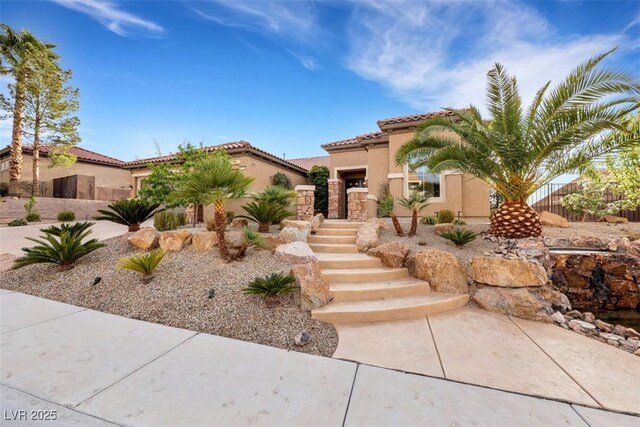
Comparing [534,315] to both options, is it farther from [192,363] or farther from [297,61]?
[297,61]

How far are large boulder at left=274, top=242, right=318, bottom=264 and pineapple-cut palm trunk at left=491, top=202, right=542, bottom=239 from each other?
18.5 feet

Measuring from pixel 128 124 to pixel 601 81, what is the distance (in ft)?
55.3

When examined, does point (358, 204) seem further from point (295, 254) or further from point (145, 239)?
point (145, 239)

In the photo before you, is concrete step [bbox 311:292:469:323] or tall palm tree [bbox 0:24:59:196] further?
tall palm tree [bbox 0:24:59:196]

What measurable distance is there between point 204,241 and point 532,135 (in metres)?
8.52

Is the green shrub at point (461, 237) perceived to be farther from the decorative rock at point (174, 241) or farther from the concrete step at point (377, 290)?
the decorative rock at point (174, 241)

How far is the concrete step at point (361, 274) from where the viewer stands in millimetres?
5023

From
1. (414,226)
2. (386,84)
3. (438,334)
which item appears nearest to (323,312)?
(438,334)

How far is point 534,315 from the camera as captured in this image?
4.32 m

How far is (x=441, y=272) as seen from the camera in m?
5.06

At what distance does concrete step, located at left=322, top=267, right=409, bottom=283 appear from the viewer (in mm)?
5023

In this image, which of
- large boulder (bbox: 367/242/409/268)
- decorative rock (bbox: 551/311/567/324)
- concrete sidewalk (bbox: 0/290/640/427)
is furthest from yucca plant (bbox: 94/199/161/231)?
decorative rock (bbox: 551/311/567/324)

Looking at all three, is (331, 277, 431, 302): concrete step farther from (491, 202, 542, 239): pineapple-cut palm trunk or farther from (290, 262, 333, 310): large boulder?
(491, 202, 542, 239): pineapple-cut palm trunk

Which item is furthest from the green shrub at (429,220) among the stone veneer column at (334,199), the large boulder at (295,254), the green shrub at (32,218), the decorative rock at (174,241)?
the green shrub at (32,218)
